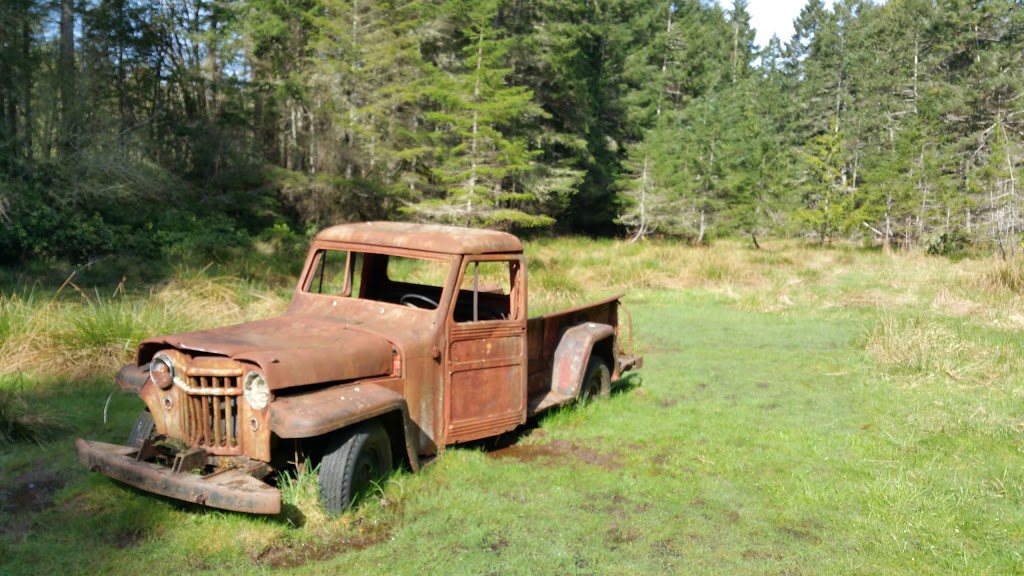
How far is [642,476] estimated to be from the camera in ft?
18.8

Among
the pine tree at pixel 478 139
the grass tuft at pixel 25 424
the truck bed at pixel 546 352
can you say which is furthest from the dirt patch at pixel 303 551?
the pine tree at pixel 478 139

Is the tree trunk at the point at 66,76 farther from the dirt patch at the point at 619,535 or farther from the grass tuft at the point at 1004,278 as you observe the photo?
the grass tuft at the point at 1004,278

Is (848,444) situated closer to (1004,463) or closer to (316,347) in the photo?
(1004,463)

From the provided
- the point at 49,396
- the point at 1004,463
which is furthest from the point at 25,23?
the point at 1004,463

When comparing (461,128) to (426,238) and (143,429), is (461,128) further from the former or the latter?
(143,429)

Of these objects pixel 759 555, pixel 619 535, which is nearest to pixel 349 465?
pixel 619 535

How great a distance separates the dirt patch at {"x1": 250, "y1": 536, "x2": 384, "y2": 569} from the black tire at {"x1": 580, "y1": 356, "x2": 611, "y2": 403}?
3297mm

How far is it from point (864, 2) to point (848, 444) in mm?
52213

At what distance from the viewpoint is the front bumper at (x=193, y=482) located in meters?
4.04

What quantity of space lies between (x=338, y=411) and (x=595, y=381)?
149 inches

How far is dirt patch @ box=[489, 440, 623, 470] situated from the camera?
6.10m

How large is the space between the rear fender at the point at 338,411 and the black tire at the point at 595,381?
8.55ft

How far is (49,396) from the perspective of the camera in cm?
715

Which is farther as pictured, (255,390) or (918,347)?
(918,347)
